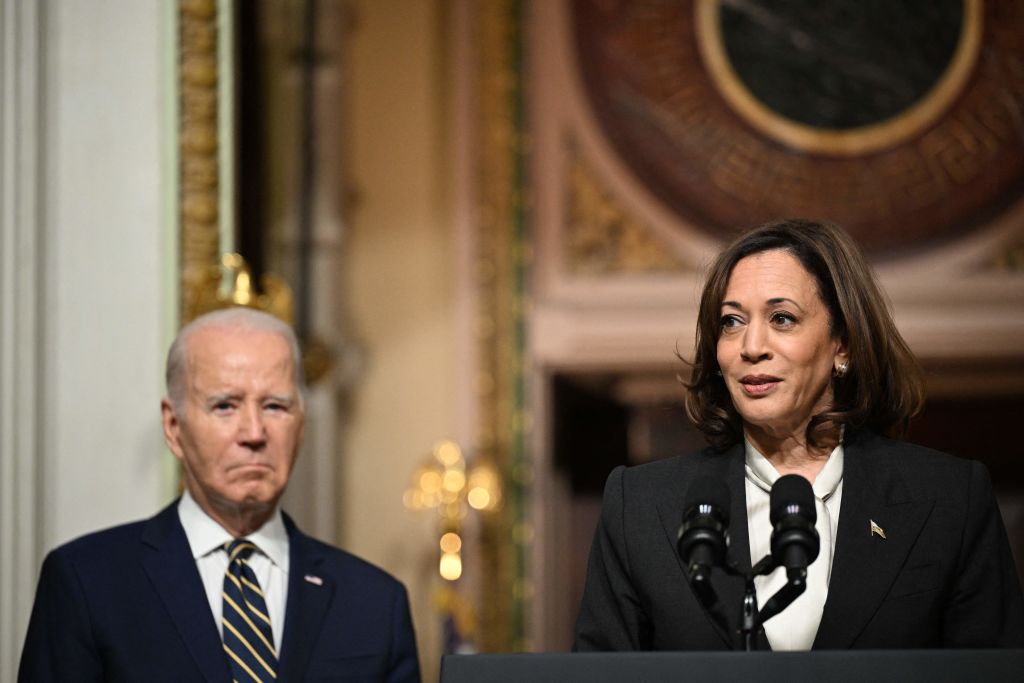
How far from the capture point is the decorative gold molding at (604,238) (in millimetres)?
7418

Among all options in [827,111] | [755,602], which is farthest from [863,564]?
[827,111]

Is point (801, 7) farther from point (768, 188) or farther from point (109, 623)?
point (109, 623)

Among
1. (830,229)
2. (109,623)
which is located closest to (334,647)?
(109,623)

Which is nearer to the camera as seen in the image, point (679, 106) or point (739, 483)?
point (739, 483)

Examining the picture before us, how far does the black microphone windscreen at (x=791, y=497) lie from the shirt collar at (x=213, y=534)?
123cm

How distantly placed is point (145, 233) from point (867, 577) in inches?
81.7

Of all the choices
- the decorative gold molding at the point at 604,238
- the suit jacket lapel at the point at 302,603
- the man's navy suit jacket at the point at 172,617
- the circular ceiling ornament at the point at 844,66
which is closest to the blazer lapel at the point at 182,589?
the man's navy suit jacket at the point at 172,617

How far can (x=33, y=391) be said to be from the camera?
3682 millimetres

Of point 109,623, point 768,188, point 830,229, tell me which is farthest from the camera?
point 768,188

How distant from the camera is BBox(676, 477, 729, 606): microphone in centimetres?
216

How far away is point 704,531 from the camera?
216 centimetres

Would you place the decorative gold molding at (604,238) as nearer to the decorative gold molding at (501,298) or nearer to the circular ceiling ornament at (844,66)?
the decorative gold molding at (501,298)

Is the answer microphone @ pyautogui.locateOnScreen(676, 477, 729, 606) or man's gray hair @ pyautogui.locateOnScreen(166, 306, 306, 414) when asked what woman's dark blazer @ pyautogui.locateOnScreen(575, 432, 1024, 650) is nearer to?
microphone @ pyautogui.locateOnScreen(676, 477, 729, 606)

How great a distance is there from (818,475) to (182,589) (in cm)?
121
